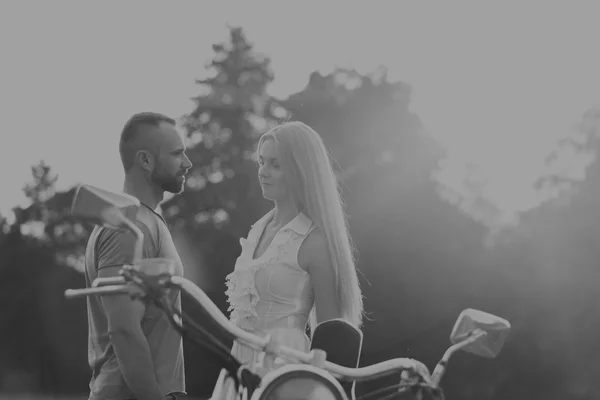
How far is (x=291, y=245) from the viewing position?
189 inches

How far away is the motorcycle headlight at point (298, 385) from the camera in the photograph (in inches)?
108

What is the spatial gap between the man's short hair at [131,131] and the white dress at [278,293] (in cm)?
81

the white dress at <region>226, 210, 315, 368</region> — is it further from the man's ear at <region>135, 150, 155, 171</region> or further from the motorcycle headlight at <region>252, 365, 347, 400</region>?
the motorcycle headlight at <region>252, 365, 347, 400</region>

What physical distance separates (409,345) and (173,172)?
1372 inches

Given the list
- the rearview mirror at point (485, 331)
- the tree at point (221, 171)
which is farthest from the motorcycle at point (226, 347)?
the tree at point (221, 171)

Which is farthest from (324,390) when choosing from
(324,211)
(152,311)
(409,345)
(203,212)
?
(203,212)

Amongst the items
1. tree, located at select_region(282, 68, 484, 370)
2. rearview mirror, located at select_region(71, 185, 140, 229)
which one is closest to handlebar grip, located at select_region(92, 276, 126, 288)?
rearview mirror, located at select_region(71, 185, 140, 229)

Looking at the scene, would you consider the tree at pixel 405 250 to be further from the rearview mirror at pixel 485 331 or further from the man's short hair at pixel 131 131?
the rearview mirror at pixel 485 331

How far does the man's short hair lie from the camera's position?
474cm

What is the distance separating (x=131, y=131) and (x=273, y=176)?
748mm

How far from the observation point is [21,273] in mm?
48938

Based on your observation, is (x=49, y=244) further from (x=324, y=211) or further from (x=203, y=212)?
(x=324, y=211)

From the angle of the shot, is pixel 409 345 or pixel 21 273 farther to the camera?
pixel 21 273

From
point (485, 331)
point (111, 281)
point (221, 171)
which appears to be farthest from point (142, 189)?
point (221, 171)
